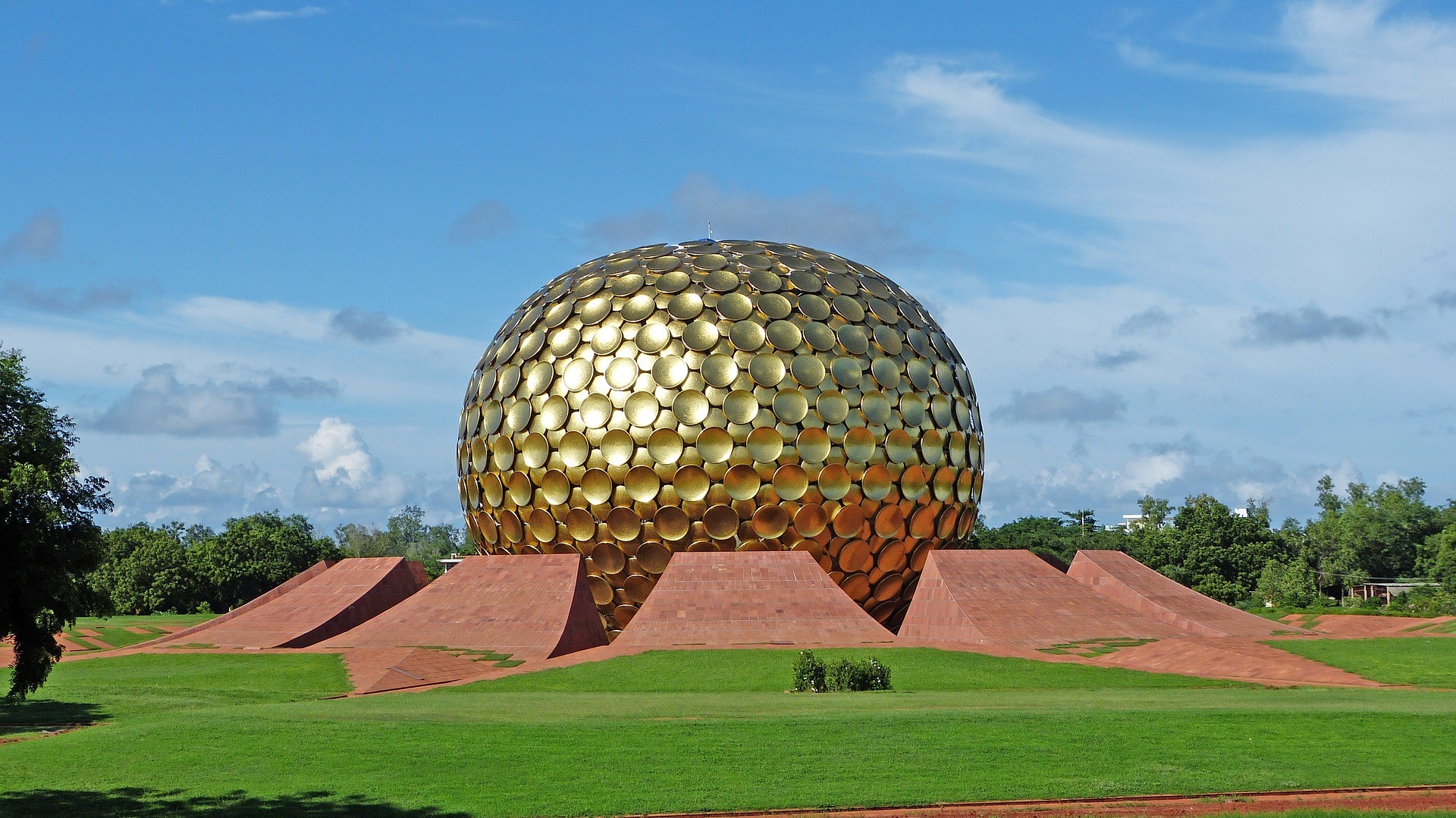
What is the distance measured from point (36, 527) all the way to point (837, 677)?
38.9 feet

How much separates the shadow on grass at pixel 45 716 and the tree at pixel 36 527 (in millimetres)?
3983

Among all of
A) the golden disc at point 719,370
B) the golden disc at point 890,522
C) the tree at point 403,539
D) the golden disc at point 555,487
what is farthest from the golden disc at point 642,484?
the tree at point 403,539

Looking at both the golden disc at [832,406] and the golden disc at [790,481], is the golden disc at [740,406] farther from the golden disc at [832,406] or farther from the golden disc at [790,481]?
the golden disc at [832,406]

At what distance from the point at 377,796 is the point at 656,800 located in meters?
2.80

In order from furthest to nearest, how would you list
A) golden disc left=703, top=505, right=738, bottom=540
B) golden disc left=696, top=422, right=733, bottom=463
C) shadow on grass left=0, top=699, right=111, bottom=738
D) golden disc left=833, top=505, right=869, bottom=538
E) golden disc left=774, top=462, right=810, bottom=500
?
golden disc left=833, top=505, right=869, bottom=538
golden disc left=703, top=505, right=738, bottom=540
golden disc left=774, top=462, right=810, bottom=500
golden disc left=696, top=422, right=733, bottom=463
shadow on grass left=0, top=699, right=111, bottom=738

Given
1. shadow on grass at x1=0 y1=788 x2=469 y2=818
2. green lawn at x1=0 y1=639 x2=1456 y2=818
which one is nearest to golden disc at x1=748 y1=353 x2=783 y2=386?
A: green lawn at x1=0 y1=639 x2=1456 y2=818

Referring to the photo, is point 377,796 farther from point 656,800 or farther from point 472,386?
point 472,386

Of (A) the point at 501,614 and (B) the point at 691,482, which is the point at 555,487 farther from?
(A) the point at 501,614

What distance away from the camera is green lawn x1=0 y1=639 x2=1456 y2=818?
12.4 metres

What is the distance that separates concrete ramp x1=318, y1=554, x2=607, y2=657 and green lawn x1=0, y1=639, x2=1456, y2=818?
231 inches

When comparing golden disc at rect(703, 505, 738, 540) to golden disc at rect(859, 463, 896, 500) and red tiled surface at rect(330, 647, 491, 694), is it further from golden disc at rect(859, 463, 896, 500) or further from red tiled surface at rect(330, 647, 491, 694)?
red tiled surface at rect(330, 647, 491, 694)

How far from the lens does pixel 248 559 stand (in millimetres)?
53312

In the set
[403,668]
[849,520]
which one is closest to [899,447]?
[849,520]

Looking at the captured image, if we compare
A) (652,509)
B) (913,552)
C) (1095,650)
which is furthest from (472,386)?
(1095,650)
